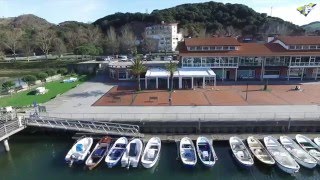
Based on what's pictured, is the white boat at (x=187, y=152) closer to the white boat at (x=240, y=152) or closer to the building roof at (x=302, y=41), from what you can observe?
the white boat at (x=240, y=152)

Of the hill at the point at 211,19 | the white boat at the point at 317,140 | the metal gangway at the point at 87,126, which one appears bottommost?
the white boat at the point at 317,140

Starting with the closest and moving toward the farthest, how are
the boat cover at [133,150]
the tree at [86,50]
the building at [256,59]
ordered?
the boat cover at [133,150] < the building at [256,59] < the tree at [86,50]

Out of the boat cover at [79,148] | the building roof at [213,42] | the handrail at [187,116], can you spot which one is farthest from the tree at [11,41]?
the boat cover at [79,148]

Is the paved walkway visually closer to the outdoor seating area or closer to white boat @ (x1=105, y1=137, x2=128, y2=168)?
the outdoor seating area


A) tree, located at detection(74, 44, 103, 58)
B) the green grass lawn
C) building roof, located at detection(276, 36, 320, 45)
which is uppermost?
building roof, located at detection(276, 36, 320, 45)

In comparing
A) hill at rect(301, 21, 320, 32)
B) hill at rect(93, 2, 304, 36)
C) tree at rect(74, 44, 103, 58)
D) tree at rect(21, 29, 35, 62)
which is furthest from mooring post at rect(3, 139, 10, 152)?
hill at rect(301, 21, 320, 32)

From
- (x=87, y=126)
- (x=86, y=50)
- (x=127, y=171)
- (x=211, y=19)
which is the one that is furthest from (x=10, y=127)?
(x=211, y=19)

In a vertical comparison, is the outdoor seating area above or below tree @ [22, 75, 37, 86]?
below
